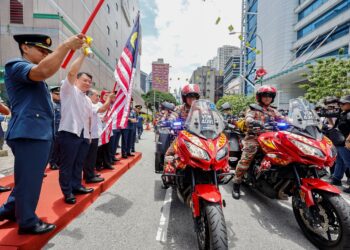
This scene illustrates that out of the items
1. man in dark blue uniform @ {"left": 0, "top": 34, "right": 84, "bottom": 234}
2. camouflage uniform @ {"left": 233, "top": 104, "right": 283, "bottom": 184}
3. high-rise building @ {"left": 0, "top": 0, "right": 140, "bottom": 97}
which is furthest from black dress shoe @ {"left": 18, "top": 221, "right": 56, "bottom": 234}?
high-rise building @ {"left": 0, "top": 0, "right": 140, "bottom": 97}

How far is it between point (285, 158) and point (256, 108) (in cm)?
85

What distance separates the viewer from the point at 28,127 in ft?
7.31

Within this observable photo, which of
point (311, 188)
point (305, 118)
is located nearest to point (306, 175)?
point (311, 188)

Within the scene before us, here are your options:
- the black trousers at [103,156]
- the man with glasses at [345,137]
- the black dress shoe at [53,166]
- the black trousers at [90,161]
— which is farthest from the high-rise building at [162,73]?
the black trousers at [90,161]

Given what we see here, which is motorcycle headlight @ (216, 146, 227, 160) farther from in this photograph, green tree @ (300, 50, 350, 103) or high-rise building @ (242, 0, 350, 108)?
high-rise building @ (242, 0, 350, 108)

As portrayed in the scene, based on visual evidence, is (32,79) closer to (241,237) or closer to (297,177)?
(241,237)

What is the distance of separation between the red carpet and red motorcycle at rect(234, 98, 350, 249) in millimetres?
2707

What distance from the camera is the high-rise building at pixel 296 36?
93.7ft

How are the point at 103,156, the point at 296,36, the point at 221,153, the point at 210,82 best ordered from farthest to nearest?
the point at 210,82 < the point at 296,36 < the point at 103,156 < the point at 221,153

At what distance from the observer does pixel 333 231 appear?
2562 mm

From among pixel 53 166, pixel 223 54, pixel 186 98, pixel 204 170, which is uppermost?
pixel 223 54

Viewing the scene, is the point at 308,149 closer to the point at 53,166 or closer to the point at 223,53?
the point at 53,166

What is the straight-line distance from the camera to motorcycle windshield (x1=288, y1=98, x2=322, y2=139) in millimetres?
2945

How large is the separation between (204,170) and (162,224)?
1037 mm
